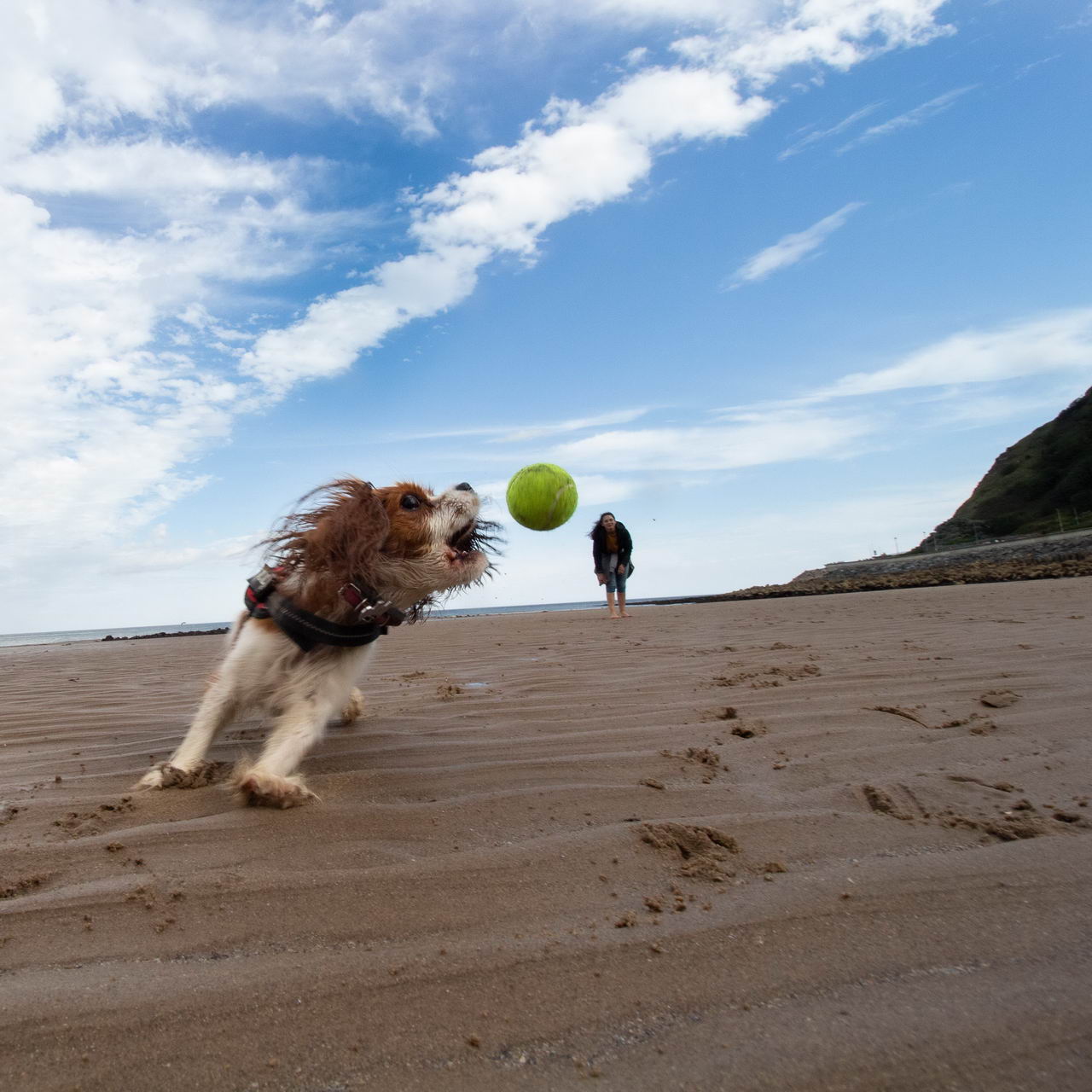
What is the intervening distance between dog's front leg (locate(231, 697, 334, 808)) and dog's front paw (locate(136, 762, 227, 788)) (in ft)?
0.61

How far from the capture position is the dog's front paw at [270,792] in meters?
2.55

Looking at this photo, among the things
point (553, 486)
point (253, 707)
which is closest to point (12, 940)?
point (253, 707)

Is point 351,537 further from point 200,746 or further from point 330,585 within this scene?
point 200,746

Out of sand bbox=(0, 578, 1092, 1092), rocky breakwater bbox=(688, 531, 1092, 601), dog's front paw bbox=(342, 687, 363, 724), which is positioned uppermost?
rocky breakwater bbox=(688, 531, 1092, 601)

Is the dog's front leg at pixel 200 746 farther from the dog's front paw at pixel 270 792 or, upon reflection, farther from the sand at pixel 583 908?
the dog's front paw at pixel 270 792

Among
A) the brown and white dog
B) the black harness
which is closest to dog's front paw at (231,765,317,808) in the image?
the brown and white dog

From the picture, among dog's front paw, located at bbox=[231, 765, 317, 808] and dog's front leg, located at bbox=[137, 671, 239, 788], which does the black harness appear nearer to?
dog's front leg, located at bbox=[137, 671, 239, 788]

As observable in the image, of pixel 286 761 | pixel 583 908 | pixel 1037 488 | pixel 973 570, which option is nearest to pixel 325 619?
pixel 286 761

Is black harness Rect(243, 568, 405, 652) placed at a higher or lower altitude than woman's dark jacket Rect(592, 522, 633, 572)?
lower

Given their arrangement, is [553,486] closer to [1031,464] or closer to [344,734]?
[344,734]

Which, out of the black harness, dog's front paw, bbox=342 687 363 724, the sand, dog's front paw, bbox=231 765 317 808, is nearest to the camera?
the sand

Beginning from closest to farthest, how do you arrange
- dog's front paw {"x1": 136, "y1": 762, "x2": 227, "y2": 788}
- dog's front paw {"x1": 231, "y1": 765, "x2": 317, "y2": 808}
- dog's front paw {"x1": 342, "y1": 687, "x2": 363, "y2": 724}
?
dog's front paw {"x1": 231, "y1": 765, "x2": 317, "y2": 808}, dog's front paw {"x1": 136, "y1": 762, "x2": 227, "y2": 788}, dog's front paw {"x1": 342, "y1": 687, "x2": 363, "y2": 724}

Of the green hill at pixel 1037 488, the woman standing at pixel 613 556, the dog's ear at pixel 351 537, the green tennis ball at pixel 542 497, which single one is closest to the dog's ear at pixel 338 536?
the dog's ear at pixel 351 537

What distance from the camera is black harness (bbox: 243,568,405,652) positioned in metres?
3.03
